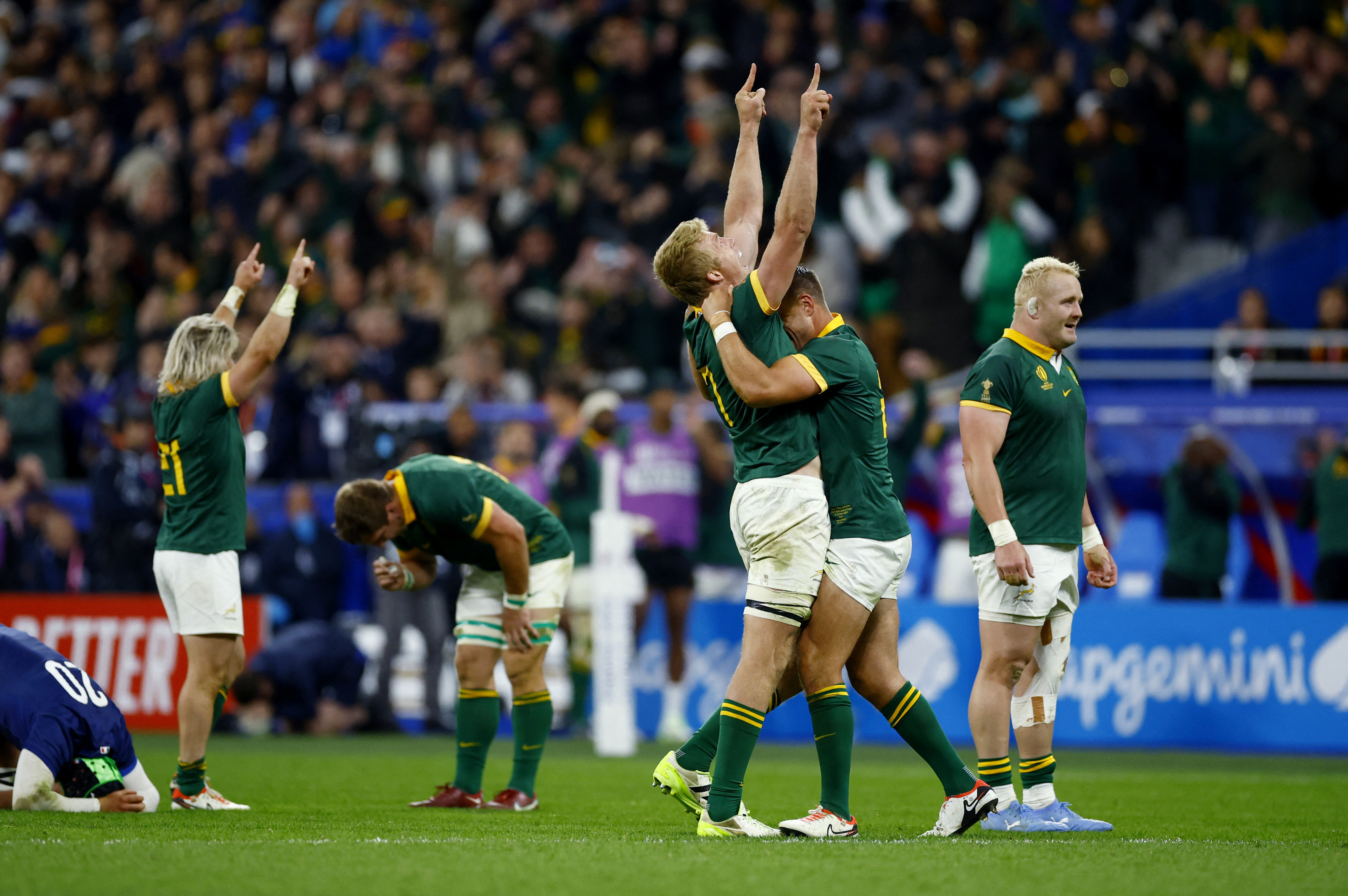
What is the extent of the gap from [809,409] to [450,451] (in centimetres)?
776

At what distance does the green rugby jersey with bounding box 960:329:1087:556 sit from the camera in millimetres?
6918

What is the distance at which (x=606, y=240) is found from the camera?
16.9 meters

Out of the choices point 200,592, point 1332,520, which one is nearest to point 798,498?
point 200,592

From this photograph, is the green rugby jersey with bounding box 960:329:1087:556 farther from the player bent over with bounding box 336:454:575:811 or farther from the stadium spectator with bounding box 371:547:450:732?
the stadium spectator with bounding box 371:547:450:732

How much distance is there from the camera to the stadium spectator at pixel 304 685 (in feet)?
44.2

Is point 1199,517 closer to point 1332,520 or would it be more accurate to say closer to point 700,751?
point 1332,520

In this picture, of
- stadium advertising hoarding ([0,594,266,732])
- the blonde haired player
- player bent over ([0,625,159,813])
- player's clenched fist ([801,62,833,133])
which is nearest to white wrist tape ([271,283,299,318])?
the blonde haired player

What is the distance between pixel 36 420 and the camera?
16.0 meters

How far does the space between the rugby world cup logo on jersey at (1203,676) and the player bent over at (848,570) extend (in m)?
5.78

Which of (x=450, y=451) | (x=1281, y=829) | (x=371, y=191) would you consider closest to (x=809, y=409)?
(x=1281, y=829)

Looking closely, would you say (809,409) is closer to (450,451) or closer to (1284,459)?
(450,451)

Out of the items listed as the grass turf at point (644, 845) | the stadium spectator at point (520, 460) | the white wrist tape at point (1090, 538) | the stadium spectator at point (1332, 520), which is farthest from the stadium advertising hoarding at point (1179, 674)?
the white wrist tape at point (1090, 538)

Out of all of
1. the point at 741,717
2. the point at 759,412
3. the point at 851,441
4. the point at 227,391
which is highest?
the point at 227,391

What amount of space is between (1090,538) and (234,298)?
4.41m
